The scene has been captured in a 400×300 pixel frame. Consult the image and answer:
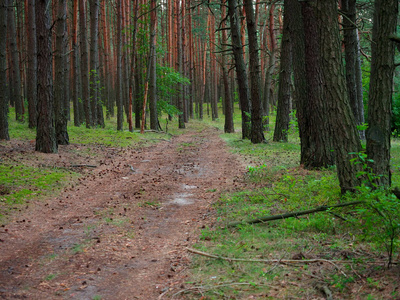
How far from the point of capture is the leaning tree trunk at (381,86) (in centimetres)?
589

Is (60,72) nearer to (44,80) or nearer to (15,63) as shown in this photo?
(44,80)

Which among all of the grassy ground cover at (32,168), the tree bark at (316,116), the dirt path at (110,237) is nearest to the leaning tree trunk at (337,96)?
the dirt path at (110,237)

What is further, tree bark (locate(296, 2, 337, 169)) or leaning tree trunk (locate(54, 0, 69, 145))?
leaning tree trunk (locate(54, 0, 69, 145))

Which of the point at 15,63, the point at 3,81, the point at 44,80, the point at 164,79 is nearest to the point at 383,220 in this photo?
the point at 44,80

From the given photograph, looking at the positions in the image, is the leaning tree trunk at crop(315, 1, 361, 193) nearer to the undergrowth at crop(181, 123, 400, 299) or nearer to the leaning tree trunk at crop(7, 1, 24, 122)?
the undergrowth at crop(181, 123, 400, 299)

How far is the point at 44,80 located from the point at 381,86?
33.8ft

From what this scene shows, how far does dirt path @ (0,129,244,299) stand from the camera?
450 centimetres

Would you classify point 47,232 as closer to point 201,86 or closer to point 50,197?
point 50,197

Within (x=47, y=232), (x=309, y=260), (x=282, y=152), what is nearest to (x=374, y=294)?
(x=309, y=260)

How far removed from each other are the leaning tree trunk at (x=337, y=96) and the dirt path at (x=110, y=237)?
2648mm

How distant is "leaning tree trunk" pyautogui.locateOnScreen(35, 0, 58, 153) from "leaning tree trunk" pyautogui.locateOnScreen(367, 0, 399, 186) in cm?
1008

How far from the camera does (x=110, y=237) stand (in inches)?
241

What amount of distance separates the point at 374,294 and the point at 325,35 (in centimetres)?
441

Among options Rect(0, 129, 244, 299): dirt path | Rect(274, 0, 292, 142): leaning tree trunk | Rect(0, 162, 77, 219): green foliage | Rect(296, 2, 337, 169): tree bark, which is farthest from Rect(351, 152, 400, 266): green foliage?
Rect(274, 0, 292, 142): leaning tree trunk
